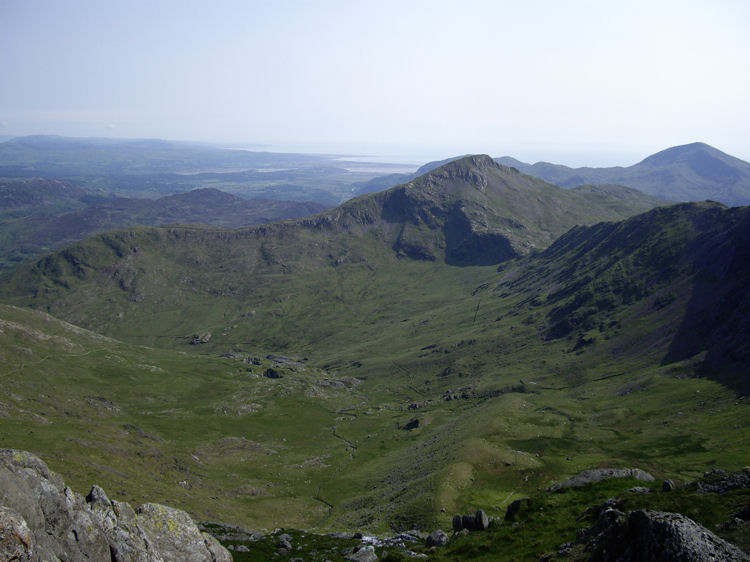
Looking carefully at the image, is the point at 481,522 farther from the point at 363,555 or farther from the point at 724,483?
the point at 724,483

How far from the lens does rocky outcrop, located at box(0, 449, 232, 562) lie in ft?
105

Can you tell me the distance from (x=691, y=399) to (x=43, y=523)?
212487 millimetres

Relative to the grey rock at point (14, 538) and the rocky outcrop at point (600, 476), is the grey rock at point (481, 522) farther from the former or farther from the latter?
the grey rock at point (14, 538)

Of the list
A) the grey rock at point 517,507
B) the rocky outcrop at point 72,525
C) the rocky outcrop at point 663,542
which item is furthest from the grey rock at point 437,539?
the rocky outcrop at point 663,542

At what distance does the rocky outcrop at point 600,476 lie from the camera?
241ft

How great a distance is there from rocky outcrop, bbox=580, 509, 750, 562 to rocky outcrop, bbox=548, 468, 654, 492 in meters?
40.1

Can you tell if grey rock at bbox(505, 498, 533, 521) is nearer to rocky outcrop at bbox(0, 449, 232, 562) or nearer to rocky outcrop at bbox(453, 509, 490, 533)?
rocky outcrop at bbox(453, 509, 490, 533)

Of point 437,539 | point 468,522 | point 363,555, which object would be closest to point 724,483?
point 468,522

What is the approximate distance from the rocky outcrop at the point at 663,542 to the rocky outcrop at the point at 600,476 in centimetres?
4007

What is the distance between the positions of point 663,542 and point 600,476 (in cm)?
5049

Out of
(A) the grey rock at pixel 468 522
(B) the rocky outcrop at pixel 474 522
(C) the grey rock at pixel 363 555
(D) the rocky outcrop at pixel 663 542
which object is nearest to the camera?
(D) the rocky outcrop at pixel 663 542

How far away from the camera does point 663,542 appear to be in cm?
3078

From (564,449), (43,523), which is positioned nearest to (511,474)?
(564,449)

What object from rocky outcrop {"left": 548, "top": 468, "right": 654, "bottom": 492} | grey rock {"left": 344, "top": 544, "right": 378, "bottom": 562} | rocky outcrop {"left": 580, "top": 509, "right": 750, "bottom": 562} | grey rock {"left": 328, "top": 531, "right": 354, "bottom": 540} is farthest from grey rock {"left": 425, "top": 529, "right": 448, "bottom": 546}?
rocky outcrop {"left": 580, "top": 509, "right": 750, "bottom": 562}
